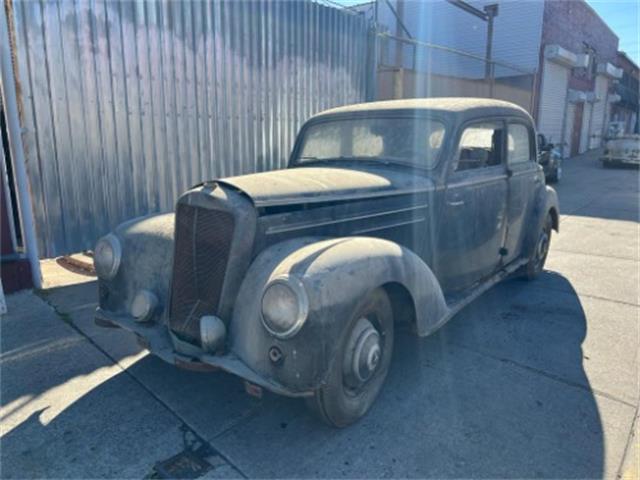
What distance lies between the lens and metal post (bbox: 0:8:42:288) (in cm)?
434

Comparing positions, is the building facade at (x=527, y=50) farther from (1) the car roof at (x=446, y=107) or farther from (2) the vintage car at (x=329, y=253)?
(2) the vintage car at (x=329, y=253)

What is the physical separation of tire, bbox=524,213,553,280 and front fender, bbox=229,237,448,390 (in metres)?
2.94

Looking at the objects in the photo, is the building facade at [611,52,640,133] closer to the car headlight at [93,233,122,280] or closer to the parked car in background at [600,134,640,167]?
the parked car in background at [600,134,640,167]

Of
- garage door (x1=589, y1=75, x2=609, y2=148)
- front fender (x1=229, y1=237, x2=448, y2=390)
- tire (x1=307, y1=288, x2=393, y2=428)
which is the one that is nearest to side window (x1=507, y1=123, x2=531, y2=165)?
front fender (x1=229, y1=237, x2=448, y2=390)

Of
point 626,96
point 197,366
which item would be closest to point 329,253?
point 197,366

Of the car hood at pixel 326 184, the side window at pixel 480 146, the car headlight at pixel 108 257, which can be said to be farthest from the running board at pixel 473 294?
the car headlight at pixel 108 257

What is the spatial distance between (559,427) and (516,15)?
66.9 ft

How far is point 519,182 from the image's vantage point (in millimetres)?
4539

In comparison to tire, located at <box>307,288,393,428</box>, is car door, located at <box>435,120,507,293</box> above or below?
above

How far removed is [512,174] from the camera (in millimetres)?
4340

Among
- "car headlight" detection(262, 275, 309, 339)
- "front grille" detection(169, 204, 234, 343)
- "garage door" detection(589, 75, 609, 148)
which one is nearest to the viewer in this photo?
"car headlight" detection(262, 275, 309, 339)

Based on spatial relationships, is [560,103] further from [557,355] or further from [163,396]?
[163,396]

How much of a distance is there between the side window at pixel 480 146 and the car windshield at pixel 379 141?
286mm

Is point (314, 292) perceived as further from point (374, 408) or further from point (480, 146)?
point (480, 146)
